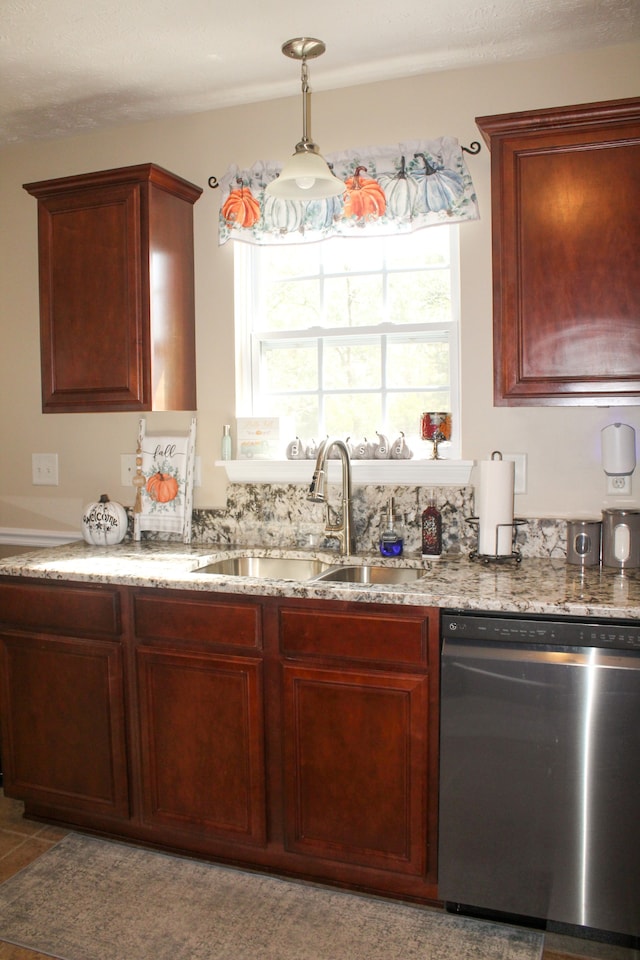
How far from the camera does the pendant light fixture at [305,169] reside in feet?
7.40

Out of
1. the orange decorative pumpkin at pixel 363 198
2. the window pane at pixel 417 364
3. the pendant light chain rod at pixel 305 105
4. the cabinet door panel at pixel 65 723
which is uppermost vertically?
the pendant light chain rod at pixel 305 105

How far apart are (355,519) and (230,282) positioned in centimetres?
104

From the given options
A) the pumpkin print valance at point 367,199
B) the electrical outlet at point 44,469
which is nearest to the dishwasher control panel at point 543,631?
the pumpkin print valance at point 367,199

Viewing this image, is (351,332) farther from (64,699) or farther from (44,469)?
(64,699)

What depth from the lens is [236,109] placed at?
3004 millimetres

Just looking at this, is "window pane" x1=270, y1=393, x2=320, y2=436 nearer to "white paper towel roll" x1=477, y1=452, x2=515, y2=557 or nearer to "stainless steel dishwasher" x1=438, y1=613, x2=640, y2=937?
"white paper towel roll" x1=477, y1=452, x2=515, y2=557

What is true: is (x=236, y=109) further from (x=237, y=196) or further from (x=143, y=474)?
(x=143, y=474)

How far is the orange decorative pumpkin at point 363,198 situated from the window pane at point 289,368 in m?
0.51

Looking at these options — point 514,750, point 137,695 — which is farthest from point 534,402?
point 137,695

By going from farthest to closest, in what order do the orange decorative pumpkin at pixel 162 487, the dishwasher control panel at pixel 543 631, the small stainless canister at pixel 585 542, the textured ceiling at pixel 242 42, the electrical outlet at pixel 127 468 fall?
the electrical outlet at pixel 127 468 < the orange decorative pumpkin at pixel 162 487 < the small stainless canister at pixel 585 542 < the textured ceiling at pixel 242 42 < the dishwasher control panel at pixel 543 631

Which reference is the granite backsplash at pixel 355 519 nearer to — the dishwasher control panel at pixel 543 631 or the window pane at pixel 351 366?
the window pane at pixel 351 366

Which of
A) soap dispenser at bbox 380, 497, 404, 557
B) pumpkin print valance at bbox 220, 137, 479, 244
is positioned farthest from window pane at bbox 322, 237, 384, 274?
soap dispenser at bbox 380, 497, 404, 557

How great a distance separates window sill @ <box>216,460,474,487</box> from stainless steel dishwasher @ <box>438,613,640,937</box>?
2.47 ft

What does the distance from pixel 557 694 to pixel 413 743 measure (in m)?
0.43
